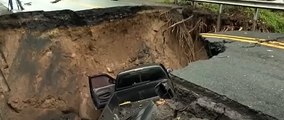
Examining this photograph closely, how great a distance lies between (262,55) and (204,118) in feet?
8.78

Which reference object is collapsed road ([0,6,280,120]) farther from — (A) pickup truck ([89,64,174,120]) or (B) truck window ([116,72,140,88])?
(B) truck window ([116,72,140,88])

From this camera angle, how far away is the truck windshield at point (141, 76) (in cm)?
521

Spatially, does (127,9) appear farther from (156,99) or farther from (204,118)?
(204,118)

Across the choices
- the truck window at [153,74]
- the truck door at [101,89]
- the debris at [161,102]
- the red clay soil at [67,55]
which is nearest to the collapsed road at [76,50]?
the red clay soil at [67,55]

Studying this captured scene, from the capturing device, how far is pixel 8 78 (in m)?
8.23

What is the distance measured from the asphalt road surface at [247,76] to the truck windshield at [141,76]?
350 mm

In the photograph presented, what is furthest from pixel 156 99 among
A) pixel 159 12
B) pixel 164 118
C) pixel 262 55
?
pixel 159 12

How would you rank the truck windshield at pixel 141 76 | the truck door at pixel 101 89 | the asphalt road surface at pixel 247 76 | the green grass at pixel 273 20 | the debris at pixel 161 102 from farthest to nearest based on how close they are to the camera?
the green grass at pixel 273 20 < the truck door at pixel 101 89 < the truck windshield at pixel 141 76 < the debris at pixel 161 102 < the asphalt road surface at pixel 247 76

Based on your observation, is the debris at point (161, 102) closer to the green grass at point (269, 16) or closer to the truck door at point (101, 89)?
the truck door at point (101, 89)

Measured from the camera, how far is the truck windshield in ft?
17.1

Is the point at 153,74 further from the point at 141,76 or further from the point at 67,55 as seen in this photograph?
the point at 67,55

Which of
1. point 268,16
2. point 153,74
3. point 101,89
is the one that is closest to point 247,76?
point 153,74

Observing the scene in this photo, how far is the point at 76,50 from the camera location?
30.5 feet

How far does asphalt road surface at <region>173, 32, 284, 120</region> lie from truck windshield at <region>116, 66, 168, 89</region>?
0.35 m
